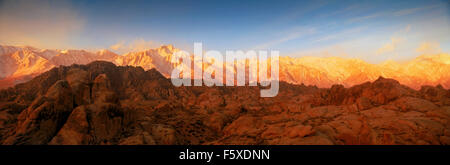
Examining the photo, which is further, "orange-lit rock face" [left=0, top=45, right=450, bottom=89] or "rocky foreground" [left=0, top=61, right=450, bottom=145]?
"orange-lit rock face" [left=0, top=45, right=450, bottom=89]

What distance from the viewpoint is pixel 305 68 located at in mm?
174875

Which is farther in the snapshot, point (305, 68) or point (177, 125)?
point (305, 68)

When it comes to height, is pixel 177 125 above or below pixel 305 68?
below

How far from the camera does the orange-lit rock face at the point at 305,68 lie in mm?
123125

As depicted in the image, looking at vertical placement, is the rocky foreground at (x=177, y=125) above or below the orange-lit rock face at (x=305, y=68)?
below

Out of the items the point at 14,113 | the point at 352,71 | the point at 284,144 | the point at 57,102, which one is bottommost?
the point at 284,144

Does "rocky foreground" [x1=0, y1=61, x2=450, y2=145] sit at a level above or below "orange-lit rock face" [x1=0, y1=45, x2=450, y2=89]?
below

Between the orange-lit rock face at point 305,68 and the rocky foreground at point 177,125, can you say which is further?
the orange-lit rock face at point 305,68

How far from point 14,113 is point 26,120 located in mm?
8580

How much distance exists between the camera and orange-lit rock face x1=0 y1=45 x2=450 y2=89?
404 ft

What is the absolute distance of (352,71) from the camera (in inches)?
6703
